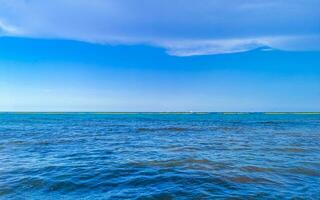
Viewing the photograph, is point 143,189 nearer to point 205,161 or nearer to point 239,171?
point 239,171

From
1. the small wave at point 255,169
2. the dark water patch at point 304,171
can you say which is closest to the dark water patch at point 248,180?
the small wave at point 255,169

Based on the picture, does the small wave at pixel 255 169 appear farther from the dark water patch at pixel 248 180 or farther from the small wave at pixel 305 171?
the dark water patch at pixel 248 180

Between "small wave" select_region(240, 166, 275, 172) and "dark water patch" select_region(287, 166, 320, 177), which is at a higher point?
"small wave" select_region(240, 166, 275, 172)

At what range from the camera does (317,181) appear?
33.3ft

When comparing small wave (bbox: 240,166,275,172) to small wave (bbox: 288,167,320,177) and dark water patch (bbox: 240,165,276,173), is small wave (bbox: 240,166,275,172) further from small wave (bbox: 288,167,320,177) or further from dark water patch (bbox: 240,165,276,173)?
small wave (bbox: 288,167,320,177)

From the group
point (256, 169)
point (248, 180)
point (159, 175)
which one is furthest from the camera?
point (256, 169)

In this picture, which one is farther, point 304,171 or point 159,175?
point 304,171

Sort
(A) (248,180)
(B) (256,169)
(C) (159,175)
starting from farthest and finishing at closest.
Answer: (B) (256,169)
(C) (159,175)
(A) (248,180)

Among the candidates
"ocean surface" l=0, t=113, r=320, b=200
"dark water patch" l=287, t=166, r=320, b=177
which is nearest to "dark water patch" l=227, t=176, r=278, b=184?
"ocean surface" l=0, t=113, r=320, b=200

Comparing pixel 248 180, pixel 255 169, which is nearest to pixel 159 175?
pixel 248 180

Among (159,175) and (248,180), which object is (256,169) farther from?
(159,175)

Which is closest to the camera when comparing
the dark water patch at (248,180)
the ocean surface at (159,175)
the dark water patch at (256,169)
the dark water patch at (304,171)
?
the ocean surface at (159,175)

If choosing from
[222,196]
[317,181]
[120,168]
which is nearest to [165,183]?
[222,196]

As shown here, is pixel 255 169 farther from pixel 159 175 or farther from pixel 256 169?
pixel 159 175
